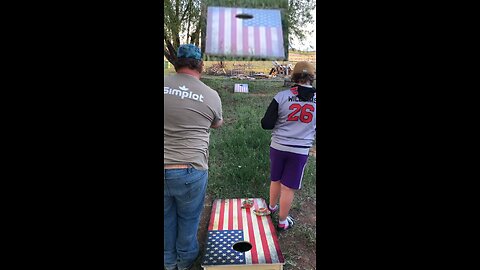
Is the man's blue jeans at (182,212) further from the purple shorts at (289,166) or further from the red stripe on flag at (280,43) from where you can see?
the red stripe on flag at (280,43)

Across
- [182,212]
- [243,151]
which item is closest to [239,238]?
[182,212]

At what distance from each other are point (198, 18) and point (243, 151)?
0.91m

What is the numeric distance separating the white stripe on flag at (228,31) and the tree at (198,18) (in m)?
0.05

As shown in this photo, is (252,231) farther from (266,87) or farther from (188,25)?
(188,25)

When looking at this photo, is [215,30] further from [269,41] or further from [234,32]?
[269,41]

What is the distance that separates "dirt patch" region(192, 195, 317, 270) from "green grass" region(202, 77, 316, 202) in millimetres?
83

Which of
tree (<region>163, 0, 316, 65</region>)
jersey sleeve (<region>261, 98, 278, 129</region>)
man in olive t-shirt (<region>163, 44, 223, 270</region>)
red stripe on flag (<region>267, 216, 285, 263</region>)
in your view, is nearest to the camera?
man in olive t-shirt (<region>163, 44, 223, 270</region>)

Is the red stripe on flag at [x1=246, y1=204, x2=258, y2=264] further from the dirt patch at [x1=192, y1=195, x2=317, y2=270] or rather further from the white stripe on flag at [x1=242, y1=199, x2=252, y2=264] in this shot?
the dirt patch at [x1=192, y1=195, x2=317, y2=270]

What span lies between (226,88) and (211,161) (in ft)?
1.60

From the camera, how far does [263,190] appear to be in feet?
6.91

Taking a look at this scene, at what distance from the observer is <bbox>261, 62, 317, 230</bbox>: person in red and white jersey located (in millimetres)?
1638

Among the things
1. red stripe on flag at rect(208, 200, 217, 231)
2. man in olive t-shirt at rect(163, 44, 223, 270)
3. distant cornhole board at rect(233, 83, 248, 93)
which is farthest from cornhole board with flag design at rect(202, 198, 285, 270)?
distant cornhole board at rect(233, 83, 248, 93)

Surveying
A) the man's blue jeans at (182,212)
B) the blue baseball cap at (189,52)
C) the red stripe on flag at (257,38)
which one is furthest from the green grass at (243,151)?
the man's blue jeans at (182,212)

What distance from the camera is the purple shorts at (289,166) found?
1767 millimetres
